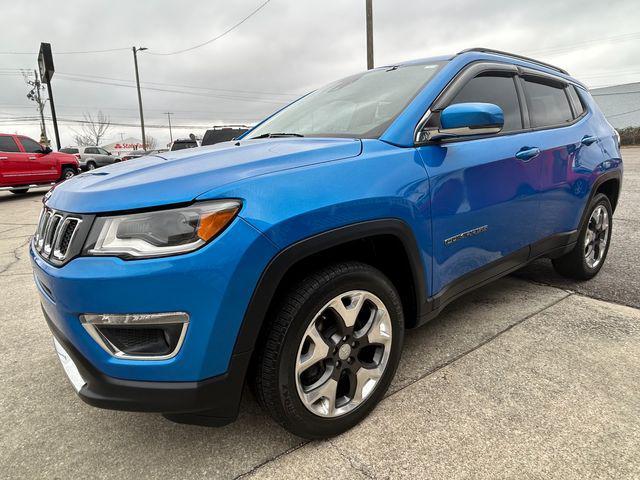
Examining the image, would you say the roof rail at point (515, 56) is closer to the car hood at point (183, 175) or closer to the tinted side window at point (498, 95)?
the tinted side window at point (498, 95)

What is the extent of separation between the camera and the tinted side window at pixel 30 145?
42.4 ft

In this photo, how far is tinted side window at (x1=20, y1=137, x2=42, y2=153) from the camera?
42.4ft

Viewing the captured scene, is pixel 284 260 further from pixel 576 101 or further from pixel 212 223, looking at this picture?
pixel 576 101

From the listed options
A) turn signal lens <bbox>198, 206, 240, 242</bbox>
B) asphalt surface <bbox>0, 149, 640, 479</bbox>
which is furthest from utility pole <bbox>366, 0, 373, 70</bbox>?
turn signal lens <bbox>198, 206, 240, 242</bbox>

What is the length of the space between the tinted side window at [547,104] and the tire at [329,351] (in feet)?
6.35

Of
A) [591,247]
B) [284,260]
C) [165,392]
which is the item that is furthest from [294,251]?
[591,247]

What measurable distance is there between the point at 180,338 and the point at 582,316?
9.25ft

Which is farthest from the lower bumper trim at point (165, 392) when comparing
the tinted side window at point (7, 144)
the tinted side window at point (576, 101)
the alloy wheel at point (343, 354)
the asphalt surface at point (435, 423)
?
the tinted side window at point (7, 144)

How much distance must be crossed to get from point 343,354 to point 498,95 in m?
1.99

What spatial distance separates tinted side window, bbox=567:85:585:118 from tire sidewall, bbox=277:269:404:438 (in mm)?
2658

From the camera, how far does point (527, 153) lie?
2.70m

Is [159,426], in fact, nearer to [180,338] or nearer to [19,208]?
[180,338]

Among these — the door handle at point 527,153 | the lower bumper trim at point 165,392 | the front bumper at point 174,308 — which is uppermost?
the door handle at point 527,153

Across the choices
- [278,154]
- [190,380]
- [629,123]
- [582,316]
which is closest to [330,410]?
[190,380]
